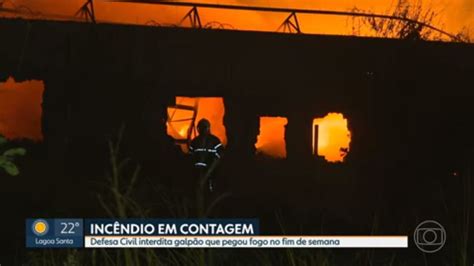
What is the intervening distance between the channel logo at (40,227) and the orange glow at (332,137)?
25.7 ft

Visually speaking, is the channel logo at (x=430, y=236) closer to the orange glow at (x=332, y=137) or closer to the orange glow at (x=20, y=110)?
the orange glow at (x=20, y=110)

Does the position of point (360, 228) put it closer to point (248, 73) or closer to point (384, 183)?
point (384, 183)

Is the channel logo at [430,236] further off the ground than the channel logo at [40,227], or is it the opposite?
the channel logo at [40,227]

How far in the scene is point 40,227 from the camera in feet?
16.3

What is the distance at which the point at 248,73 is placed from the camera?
10.4 m

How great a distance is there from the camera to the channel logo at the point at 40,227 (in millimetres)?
4902

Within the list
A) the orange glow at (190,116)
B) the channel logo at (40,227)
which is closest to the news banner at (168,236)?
the channel logo at (40,227)

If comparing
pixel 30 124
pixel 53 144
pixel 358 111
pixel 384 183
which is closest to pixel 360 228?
pixel 384 183

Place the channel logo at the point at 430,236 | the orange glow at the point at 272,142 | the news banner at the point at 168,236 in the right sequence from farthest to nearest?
the orange glow at the point at 272,142, the channel logo at the point at 430,236, the news banner at the point at 168,236

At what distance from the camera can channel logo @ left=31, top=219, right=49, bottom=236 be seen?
4902 millimetres

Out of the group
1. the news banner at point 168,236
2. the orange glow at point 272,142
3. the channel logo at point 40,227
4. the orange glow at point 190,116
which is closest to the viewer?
the news banner at point 168,236

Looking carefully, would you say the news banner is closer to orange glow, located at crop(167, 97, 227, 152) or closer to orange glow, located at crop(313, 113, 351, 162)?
orange glow, located at crop(167, 97, 227, 152)

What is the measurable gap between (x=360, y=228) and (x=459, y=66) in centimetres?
371

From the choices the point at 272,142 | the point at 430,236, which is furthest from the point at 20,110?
the point at 430,236
